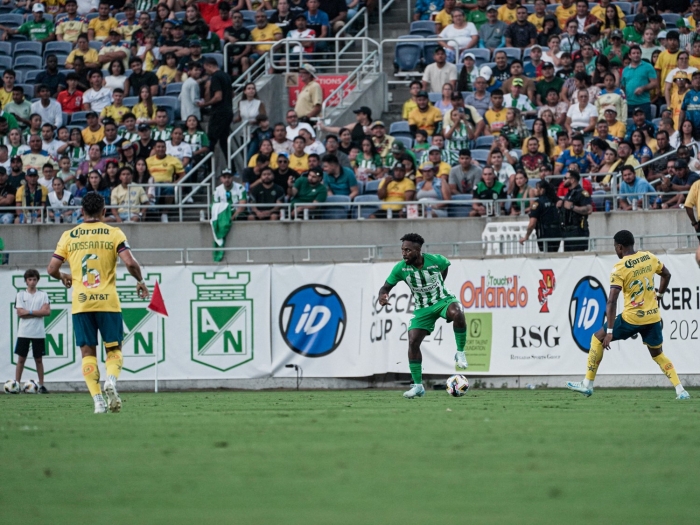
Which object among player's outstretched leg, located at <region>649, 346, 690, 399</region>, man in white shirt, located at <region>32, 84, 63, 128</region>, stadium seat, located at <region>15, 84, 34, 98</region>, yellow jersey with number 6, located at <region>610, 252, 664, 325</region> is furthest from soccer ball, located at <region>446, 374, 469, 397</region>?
stadium seat, located at <region>15, 84, 34, 98</region>

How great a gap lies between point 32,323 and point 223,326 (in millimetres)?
3525

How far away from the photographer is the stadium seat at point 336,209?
24.3 metres

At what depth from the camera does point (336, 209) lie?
24391mm

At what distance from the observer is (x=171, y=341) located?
22203 mm

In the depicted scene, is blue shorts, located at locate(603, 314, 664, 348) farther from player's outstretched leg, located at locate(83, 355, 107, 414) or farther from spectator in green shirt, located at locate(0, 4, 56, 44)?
spectator in green shirt, located at locate(0, 4, 56, 44)

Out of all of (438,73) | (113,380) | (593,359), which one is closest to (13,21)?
(438,73)

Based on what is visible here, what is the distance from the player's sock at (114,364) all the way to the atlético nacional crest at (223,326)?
940 cm

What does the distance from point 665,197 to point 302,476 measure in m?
16.2

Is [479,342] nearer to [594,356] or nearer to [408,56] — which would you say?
[594,356]

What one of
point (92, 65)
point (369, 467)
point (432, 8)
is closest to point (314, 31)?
point (432, 8)

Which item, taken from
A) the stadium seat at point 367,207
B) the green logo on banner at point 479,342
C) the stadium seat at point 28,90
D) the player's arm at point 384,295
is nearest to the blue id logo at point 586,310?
the green logo on banner at point 479,342

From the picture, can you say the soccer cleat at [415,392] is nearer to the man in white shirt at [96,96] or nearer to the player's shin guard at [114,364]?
the player's shin guard at [114,364]

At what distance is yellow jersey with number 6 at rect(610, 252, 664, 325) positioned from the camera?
14.9 m

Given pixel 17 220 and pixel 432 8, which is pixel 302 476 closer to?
pixel 17 220
